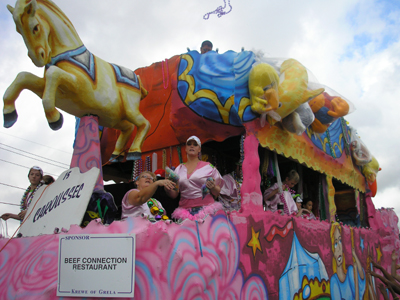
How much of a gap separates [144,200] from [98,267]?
0.80 meters

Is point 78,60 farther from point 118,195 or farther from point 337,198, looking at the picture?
point 337,198

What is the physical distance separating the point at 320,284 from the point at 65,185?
3993 mm

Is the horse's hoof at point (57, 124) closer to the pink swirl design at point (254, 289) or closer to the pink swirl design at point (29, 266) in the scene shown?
the pink swirl design at point (29, 266)

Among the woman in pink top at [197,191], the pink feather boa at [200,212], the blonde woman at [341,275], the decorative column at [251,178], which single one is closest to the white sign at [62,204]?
the woman in pink top at [197,191]

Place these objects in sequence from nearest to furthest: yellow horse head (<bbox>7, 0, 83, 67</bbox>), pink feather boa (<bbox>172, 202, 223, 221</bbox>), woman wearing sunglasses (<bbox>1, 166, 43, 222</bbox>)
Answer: pink feather boa (<bbox>172, 202, 223, 221</bbox>) < yellow horse head (<bbox>7, 0, 83, 67</bbox>) < woman wearing sunglasses (<bbox>1, 166, 43, 222</bbox>)

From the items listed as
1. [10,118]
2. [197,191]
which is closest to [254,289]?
[197,191]

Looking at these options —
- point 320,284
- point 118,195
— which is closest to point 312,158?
point 320,284

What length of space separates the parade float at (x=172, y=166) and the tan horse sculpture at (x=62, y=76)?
0.02 m

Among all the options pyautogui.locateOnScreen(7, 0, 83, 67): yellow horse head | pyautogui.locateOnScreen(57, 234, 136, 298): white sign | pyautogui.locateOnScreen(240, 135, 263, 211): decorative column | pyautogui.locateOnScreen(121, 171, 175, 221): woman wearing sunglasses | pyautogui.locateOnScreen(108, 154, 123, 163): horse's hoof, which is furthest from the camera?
pyautogui.locateOnScreen(108, 154, 123, 163): horse's hoof

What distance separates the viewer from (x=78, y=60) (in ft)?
14.9

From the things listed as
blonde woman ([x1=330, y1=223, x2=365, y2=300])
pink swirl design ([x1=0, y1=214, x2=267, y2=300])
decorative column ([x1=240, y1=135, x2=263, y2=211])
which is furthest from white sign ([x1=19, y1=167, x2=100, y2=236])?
blonde woman ([x1=330, y1=223, x2=365, y2=300])

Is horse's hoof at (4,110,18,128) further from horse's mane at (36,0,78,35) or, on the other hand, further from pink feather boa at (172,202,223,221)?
pink feather boa at (172,202,223,221)

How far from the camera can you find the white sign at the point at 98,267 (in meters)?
2.79

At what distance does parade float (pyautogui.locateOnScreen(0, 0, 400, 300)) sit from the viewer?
2943mm
